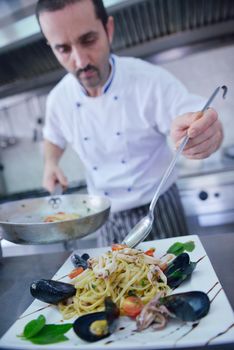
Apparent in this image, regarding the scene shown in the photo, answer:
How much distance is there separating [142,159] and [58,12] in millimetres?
760

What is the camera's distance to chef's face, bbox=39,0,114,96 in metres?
1.26

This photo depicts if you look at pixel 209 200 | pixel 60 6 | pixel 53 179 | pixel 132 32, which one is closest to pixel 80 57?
pixel 60 6

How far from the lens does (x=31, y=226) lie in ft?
2.91

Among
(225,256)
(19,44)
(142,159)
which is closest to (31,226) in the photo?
(225,256)

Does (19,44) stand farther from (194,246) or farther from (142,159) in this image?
(194,246)

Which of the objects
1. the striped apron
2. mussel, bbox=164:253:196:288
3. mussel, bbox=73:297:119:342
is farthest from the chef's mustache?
mussel, bbox=73:297:119:342

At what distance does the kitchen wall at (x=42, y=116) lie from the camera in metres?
2.61

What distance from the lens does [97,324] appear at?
0.58 m

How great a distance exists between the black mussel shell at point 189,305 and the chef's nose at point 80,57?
3.47 feet

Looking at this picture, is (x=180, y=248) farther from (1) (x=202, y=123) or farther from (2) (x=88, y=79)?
(2) (x=88, y=79)

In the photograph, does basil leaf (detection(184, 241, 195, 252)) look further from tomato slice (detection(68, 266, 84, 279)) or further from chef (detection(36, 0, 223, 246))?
chef (detection(36, 0, 223, 246))

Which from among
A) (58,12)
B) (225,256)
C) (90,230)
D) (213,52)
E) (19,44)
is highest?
(19,44)

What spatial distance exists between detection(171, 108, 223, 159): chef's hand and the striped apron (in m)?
0.57

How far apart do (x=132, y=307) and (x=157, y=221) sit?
94 centimetres
